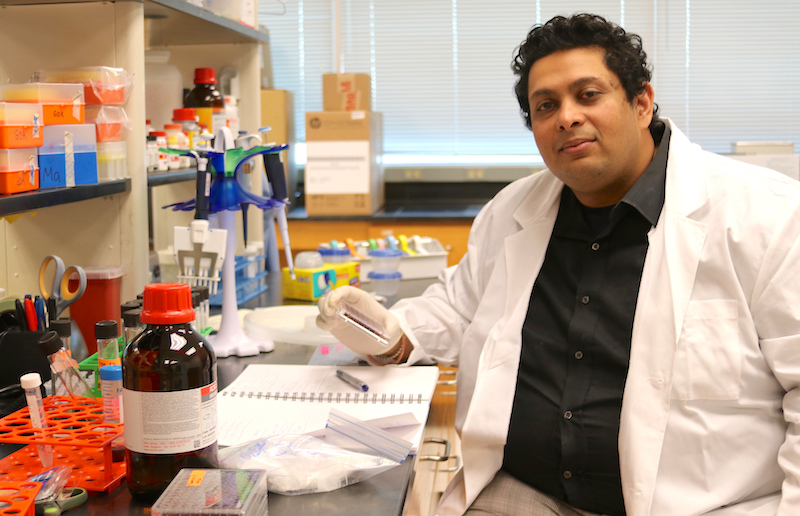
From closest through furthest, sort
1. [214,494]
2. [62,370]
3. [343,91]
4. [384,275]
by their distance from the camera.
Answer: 1. [214,494]
2. [62,370]
3. [384,275]
4. [343,91]

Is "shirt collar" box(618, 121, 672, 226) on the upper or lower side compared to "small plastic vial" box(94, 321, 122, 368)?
upper

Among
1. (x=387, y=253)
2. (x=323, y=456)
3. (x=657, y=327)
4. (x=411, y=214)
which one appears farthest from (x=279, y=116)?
(x=323, y=456)

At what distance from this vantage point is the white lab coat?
1.23 meters

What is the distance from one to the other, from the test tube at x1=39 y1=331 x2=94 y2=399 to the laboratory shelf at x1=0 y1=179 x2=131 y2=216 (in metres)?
0.20

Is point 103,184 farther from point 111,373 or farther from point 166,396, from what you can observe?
point 166,396

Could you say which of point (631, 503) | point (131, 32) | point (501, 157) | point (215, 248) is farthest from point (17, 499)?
point (501, 157)

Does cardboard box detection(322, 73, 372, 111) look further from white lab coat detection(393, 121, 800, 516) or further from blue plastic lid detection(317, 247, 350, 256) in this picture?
white lab coat detection(393, 121, 800, 516)

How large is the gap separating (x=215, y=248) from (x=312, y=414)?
1.43 ft

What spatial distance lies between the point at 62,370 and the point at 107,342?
0.29 ft

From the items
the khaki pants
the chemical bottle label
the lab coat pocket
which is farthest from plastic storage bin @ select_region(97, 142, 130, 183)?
the lab coat pocket

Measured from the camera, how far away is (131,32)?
154cm

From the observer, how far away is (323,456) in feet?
3.38

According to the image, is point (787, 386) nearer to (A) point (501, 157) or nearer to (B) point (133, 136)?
(B) point (133, 136)

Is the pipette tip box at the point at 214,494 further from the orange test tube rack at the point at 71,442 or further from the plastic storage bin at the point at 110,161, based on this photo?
the plastic storage bin at the point at 110,161
